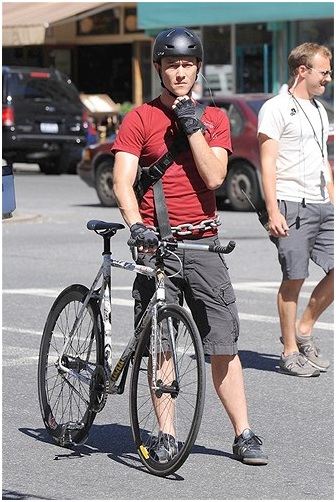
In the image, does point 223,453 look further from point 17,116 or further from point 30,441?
point 17,116

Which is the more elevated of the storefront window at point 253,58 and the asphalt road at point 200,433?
the storefront window at point 253,58

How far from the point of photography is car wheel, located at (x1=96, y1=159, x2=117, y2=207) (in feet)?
66.8

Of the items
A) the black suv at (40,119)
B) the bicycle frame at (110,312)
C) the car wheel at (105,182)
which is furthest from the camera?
the black suv at (40,119)

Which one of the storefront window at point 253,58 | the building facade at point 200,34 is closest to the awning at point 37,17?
the building facade at point 200,34

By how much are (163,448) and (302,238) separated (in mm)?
2743

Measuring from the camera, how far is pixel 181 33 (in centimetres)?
602

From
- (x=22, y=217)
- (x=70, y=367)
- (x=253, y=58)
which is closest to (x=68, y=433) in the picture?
(x=70, y=367)

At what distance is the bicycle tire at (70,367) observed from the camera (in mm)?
6410

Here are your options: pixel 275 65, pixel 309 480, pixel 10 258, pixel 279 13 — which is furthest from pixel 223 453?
pixel 275 65

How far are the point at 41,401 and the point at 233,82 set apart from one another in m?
26.7

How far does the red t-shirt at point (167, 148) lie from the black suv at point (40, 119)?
21203 millimetres

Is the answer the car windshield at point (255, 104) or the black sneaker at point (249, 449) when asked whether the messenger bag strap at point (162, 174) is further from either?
the car windshield at point (255, 104)

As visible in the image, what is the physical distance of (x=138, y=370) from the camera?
601cm

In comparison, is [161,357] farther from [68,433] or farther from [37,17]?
[37,17]
